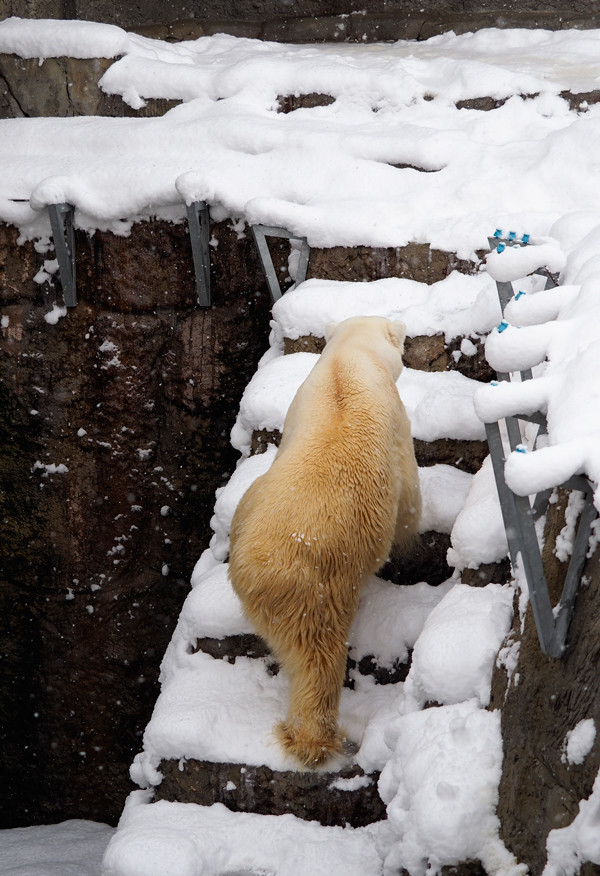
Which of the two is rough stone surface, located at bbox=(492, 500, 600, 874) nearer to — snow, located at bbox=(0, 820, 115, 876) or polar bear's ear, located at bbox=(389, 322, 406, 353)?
polar bear's ear, located at bbox=(389, 322, 406, 353)

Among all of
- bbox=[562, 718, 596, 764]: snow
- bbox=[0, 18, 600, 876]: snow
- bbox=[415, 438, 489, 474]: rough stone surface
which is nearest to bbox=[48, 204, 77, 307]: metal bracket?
bbox=[0, 18, 600, 876]: snow

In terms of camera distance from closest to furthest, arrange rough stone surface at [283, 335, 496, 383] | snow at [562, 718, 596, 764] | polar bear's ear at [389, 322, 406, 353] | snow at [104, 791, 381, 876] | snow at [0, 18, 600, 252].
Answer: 1. snow at [562, 718, 596, 764]
2. snow at [104, 791, 381, 876]
3. polar bear's ear at [389, 322, 406, 353]
4. rough stone surface at [283, 335, 496, 383]
5. snow at [0, 18, 600, 252]

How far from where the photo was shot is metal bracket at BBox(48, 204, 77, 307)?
5.44 metres

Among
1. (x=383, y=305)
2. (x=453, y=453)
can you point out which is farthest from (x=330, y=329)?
(x=453, y=453)

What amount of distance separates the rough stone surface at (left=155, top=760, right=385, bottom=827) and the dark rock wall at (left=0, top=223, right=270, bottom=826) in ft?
9.37

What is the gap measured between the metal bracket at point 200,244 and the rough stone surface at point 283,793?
309cm

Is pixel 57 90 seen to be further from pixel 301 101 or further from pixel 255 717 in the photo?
pixel 255 717

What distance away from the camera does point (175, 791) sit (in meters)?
3.47

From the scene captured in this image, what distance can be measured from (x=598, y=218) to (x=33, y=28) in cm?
480

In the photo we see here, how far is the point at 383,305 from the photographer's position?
470 centimetres

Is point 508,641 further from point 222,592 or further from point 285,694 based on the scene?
point 222,592

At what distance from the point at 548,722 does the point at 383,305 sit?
9.68 feet

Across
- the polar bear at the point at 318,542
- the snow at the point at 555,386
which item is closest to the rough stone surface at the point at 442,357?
the polar bear at the point at 318,542

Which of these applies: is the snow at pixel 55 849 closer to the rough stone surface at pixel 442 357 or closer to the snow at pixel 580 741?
the rough stone surface at pixel 442 357
